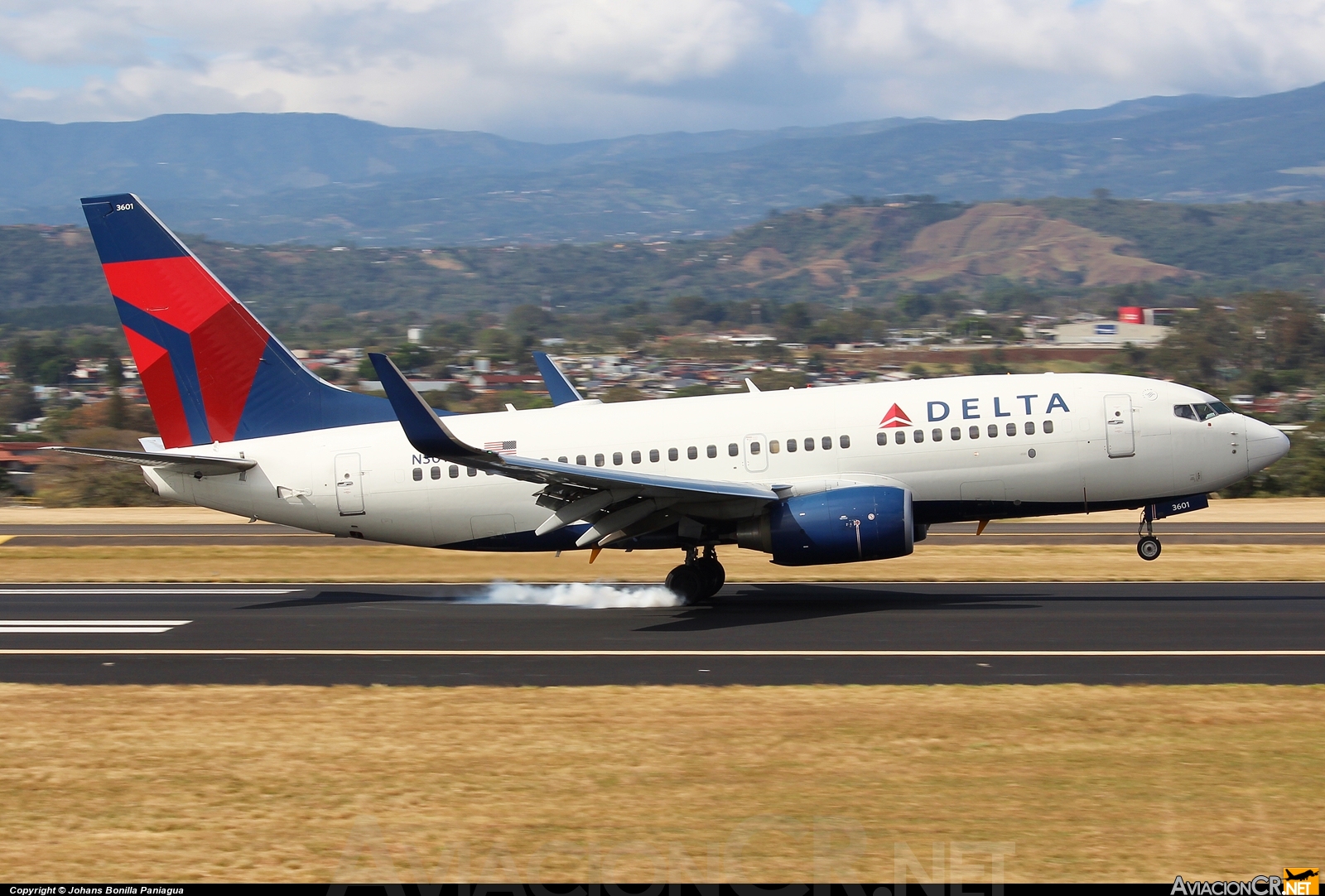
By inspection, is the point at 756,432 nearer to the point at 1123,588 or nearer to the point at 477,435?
the point at 477,435

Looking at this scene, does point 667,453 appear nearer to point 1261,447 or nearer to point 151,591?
point 1261,447

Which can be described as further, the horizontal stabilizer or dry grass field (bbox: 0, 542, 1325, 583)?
dry grass field (bbox: 0, 542, 1325, 583)

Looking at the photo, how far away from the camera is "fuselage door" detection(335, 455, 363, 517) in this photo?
78.1 ft

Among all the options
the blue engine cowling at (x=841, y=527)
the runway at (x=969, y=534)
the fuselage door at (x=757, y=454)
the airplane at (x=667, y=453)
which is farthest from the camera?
the runway at (x=969, y=534)

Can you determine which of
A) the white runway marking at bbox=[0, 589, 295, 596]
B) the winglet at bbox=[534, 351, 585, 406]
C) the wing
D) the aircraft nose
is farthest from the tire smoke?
the aircraft nose

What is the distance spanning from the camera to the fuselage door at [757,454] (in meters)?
22.7

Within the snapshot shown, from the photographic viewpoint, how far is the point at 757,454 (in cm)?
2278

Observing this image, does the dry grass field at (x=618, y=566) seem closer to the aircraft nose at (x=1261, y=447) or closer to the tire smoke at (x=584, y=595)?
the tire smoke at (x=584, y=595)

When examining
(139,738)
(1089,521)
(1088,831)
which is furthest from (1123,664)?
(1089,521)

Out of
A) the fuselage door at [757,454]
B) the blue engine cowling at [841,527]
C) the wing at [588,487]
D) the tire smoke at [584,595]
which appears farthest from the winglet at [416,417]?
the fuselage door at [757,454]

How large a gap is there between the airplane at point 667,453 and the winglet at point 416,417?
1895 mm

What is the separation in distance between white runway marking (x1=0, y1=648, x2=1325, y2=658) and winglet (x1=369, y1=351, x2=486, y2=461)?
3.09 metres

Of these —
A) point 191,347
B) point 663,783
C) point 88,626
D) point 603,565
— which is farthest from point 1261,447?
point 88,626

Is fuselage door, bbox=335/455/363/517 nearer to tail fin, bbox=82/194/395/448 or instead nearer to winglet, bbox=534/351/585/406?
tail fin, bbox=82/194/395/448
